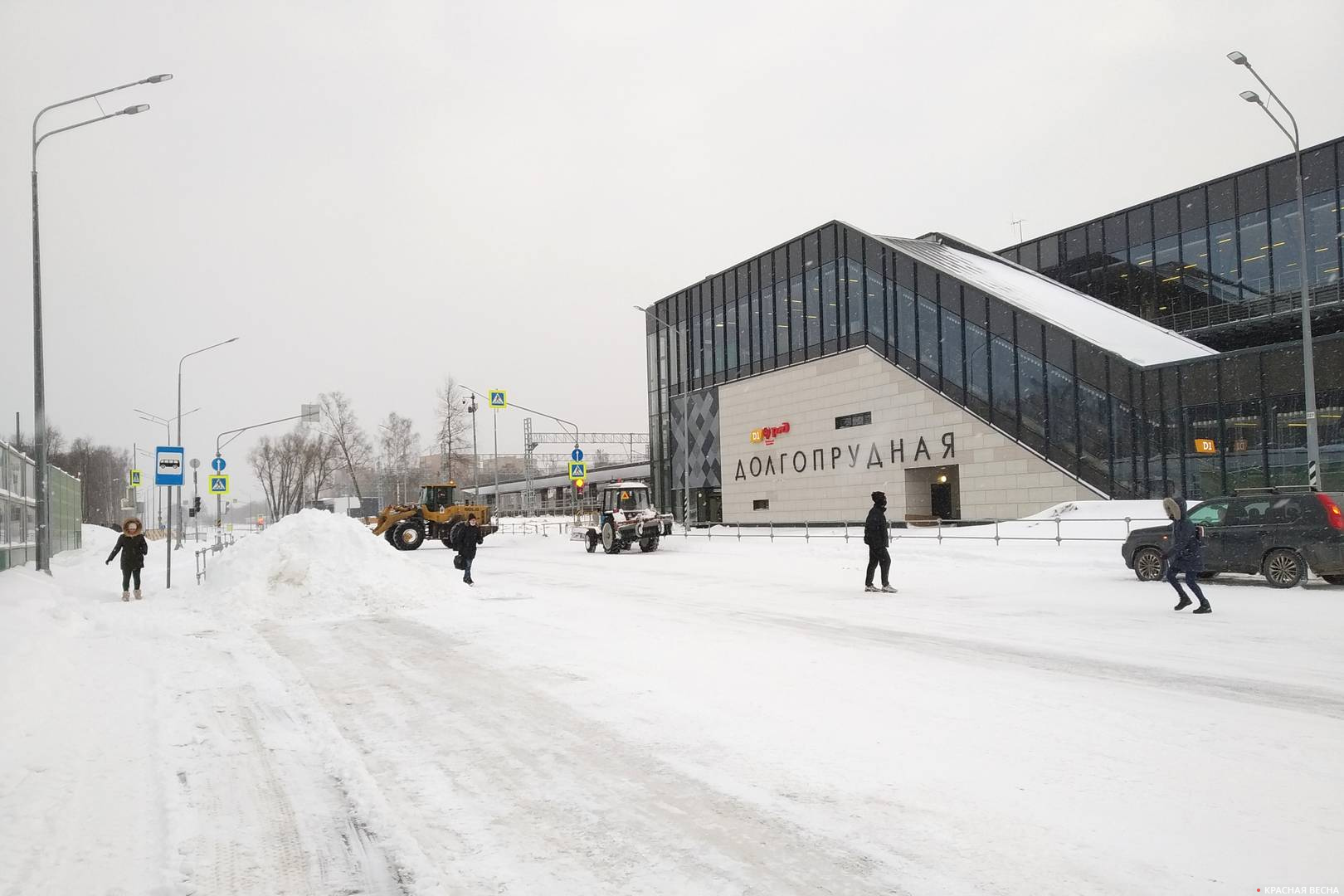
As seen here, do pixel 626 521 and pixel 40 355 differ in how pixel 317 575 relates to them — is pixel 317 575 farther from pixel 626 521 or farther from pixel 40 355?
pixel 626 521

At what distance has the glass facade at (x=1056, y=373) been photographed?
86.0 ft

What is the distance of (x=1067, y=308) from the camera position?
35.8m

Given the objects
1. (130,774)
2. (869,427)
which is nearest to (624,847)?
(130,774)

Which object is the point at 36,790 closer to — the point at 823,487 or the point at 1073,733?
the point at 1073,733

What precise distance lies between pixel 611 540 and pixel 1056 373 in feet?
58.2

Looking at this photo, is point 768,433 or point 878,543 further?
point 768,433

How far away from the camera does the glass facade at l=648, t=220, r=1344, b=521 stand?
86.0 ft

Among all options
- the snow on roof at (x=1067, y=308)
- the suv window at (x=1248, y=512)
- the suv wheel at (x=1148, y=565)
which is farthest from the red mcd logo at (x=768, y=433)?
the suv window at (x=1248, y=512)

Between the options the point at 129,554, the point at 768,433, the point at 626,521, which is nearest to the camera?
the point at 129,554

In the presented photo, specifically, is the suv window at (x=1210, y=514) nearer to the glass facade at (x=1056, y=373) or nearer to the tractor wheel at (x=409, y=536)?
the glass facade at (x=1056, y=373)

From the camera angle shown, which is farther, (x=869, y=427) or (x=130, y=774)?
(x=869, y=427)

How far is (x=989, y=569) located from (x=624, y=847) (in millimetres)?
17790

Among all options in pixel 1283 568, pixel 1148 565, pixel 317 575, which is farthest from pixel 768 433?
pixel 317 575

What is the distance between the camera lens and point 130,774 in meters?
5.34
